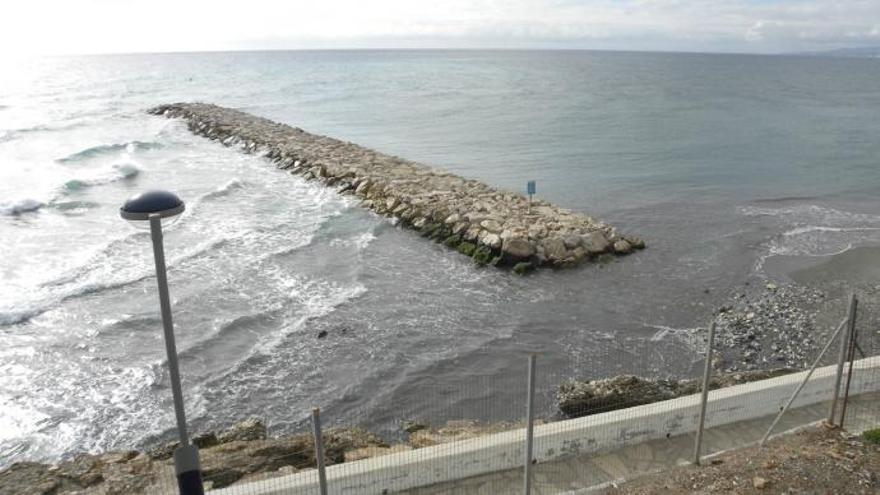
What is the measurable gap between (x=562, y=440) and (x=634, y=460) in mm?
1099

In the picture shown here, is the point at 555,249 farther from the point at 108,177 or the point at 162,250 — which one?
the point at 108,177

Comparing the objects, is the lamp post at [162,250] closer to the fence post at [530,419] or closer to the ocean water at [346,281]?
the fence post at [530,419]

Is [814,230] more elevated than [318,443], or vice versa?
[318,443]

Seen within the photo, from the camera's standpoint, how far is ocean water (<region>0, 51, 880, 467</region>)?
14570mm

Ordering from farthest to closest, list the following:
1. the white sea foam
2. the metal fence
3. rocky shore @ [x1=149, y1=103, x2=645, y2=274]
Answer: the white sea foam
rocky shore @ [x1=149, y1=103, x2=645, y2=274]
the metal fence

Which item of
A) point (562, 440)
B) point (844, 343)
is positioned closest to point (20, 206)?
point (562, 440)

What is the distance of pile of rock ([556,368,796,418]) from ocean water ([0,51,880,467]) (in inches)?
24.3

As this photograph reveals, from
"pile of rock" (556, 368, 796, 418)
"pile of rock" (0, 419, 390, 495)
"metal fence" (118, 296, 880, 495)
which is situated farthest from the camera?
"pile of rock" (556, 368, 796, 418)

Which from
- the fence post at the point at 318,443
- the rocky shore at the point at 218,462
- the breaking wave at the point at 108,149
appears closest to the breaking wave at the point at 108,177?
the breaking wave at the point at 108,149

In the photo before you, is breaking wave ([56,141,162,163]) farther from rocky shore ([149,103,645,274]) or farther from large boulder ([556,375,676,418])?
large boulder ([556,375,676,418])

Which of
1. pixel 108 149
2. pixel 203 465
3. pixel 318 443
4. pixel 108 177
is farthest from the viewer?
pixel 108 149

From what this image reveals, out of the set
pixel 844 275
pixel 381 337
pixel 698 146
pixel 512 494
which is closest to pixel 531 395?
pixel 512 494

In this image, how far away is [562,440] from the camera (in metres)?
9.67

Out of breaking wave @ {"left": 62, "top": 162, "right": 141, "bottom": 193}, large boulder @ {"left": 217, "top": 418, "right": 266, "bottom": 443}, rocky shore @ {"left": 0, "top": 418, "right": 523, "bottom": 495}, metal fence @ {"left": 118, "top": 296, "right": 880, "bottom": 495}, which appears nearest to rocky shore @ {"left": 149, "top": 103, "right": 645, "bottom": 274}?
breaking wave @ {"left": 62, "top": 162, "right": 141, "bottom": 193}
